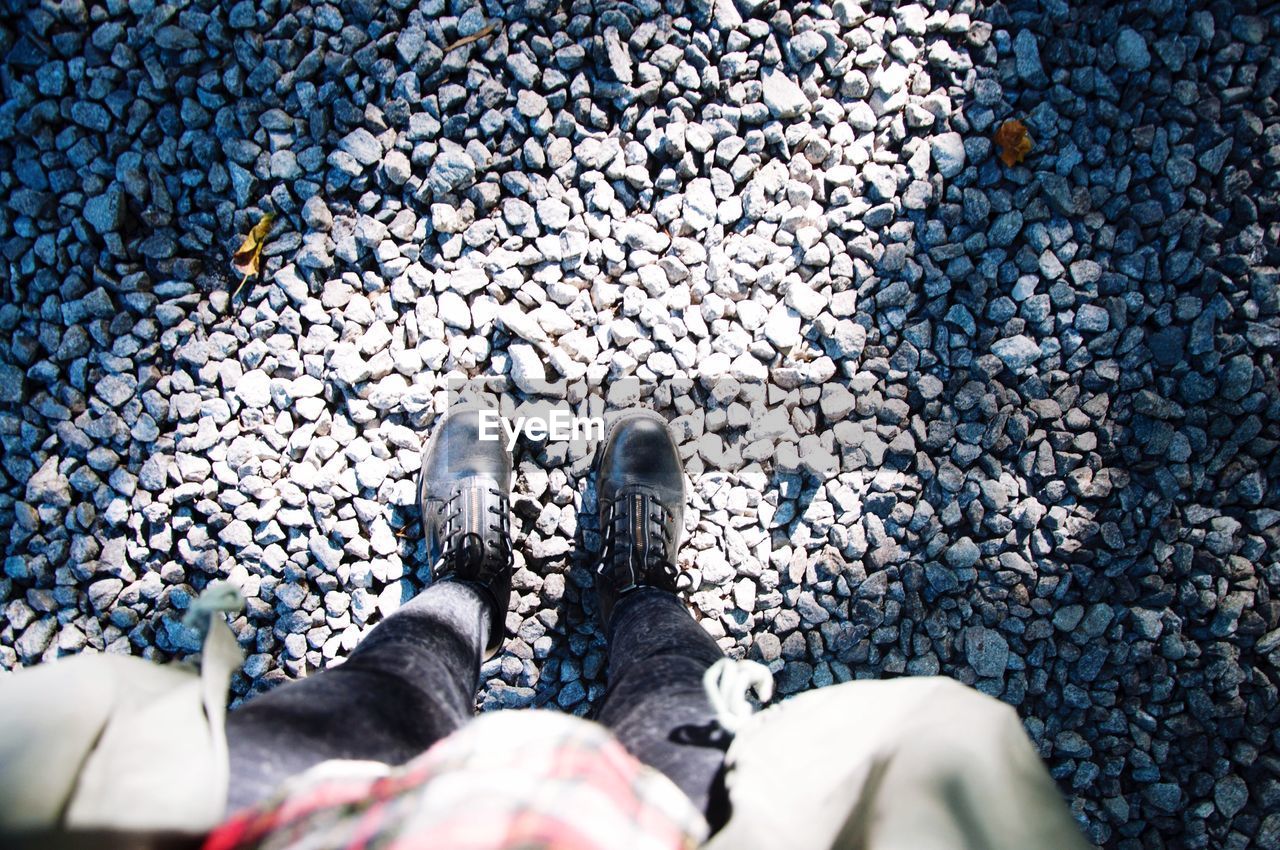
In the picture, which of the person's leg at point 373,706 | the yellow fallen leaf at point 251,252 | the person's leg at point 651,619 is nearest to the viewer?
the person's leg at point 373,706

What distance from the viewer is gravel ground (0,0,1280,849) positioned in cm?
156

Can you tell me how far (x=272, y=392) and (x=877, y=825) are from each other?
142 cm

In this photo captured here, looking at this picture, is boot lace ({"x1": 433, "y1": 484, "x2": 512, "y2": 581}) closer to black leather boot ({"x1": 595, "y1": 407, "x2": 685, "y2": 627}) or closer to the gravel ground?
the gravel ground

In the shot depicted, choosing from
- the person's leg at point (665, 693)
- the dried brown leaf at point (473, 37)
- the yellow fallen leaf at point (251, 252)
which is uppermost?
the dried brown leaf at point (473, 37)

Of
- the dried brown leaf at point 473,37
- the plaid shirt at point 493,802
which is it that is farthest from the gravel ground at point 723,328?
the plaid shirt at point 493,802

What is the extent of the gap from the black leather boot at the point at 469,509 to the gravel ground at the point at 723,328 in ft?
0.24

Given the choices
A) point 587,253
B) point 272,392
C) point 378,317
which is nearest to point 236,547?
point 272,392

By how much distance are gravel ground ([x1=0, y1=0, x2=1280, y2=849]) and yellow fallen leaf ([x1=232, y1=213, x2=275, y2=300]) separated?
0.09 feet

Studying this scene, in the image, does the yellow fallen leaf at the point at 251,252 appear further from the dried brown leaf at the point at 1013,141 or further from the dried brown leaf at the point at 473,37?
the dried brown leaf at the point at 1013,141

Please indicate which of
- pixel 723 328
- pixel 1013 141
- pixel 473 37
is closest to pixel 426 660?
pixel 723 328

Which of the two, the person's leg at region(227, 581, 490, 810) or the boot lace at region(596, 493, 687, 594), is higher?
the boot lace at region(596, 493, 687, 594)

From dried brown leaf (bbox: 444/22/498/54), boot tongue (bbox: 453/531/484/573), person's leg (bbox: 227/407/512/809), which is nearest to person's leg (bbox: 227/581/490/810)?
person's leg (bbox: 227/407/512/809)

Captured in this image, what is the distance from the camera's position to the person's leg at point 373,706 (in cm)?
82

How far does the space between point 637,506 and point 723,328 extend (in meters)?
0.43
